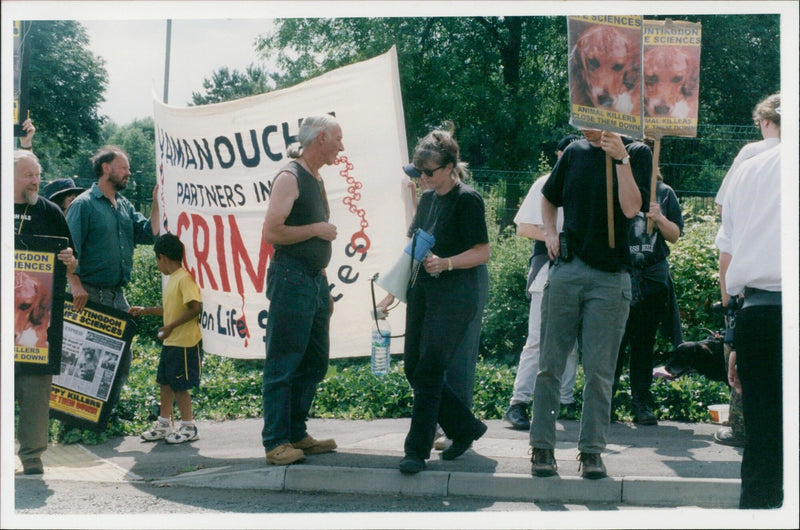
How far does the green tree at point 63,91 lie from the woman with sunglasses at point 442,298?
1222 cm

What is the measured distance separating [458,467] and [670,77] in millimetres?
3128

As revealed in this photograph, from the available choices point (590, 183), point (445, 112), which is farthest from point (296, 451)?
point (445, 112)

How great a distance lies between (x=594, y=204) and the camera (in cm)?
543

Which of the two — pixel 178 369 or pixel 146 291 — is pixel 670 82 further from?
pixel 146 291

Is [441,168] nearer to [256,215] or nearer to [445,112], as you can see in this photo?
[256,215]

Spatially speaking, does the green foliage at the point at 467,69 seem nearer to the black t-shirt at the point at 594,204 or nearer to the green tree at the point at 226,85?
the black t-shirt at the point at 594,204

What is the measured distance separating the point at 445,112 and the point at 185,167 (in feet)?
26.8

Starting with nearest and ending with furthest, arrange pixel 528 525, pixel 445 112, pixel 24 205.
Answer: pixel 528 525 < pixel 24 205 < pixel 445 112

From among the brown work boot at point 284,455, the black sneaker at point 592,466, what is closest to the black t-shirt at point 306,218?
the brown work boot at point 284,455

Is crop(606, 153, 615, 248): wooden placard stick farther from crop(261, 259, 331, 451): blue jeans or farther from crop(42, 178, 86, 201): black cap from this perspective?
crop(42, 178, 86, 201): black cap

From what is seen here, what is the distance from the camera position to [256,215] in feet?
23.5

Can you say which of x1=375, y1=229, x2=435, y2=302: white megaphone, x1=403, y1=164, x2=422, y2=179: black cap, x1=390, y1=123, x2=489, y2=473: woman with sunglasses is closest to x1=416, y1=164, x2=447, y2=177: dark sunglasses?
x1=390, y1=123, x2=489, y2=473: woman with sunglasses

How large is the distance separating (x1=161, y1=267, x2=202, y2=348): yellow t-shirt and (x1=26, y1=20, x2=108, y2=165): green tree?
10507 millimetres

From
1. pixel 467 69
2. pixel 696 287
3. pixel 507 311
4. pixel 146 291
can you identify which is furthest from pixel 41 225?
pixel 467 69
